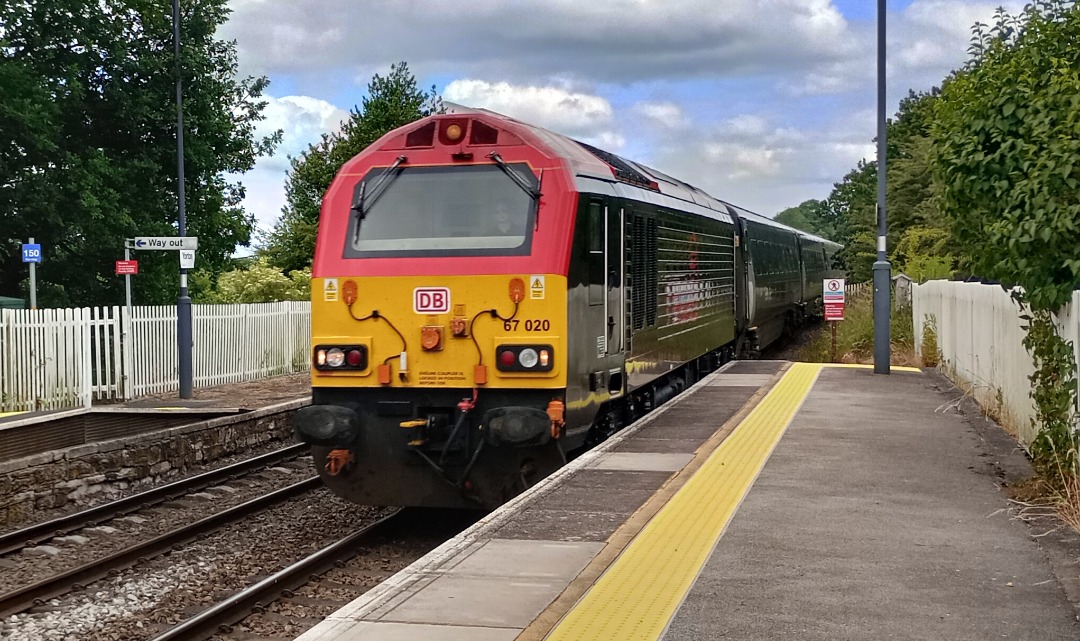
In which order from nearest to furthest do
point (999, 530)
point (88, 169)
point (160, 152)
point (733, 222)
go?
point (999, 530), point (733, 222), point (88, 169), point (160, 152)

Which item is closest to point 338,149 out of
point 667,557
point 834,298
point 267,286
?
point 267,286

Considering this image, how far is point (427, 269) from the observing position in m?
8.93

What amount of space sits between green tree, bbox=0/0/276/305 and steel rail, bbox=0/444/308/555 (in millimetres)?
12913

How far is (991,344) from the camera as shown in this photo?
12.3 m

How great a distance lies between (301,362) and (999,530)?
65.1 feet

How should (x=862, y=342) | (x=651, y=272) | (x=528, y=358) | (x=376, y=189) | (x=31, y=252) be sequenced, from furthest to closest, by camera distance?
(x=862, y=342), (x=31, y=252), (x=651, y=272), (x=376, y=189), (x=528, y=358)

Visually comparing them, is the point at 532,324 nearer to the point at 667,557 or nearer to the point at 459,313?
the point at 459,313

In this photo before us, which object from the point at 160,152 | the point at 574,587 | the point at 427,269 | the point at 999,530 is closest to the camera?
the point at 574,587

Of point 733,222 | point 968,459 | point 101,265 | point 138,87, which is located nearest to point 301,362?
point 101,265

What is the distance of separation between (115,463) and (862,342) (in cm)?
1613

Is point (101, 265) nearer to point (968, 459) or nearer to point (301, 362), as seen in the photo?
point (301, 362)

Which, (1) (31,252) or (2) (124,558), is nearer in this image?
(2) (124,558)

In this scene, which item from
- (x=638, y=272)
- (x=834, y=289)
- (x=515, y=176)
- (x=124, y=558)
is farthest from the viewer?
(x=834, y=289)

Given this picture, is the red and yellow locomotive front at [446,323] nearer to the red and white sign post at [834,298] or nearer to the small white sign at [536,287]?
the small white sign at [536,287]
